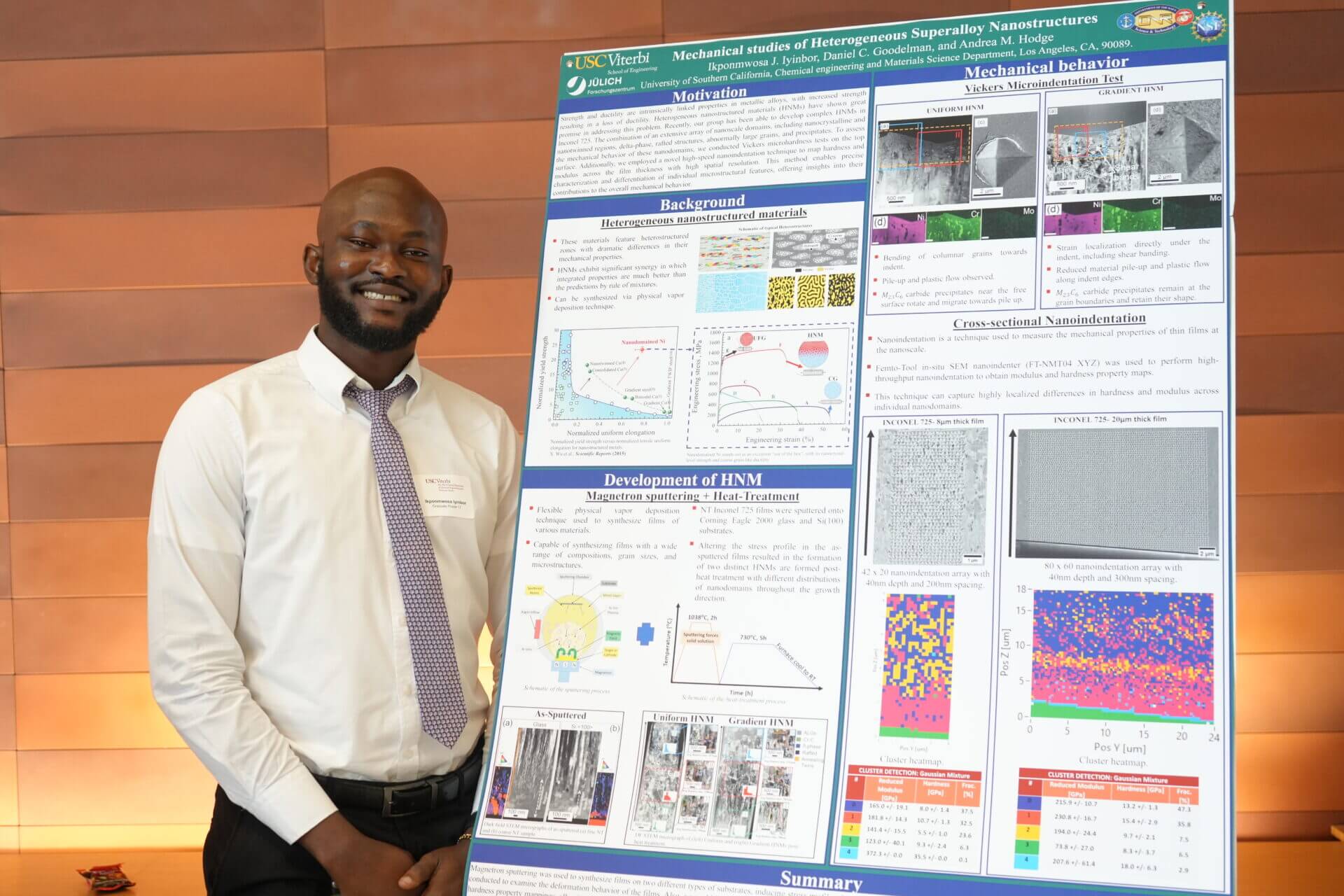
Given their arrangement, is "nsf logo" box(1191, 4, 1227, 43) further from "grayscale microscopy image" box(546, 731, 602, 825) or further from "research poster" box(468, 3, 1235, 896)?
"grayscale microscopy image" box(546, 731, 602, 825)

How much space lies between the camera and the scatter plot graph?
180cm

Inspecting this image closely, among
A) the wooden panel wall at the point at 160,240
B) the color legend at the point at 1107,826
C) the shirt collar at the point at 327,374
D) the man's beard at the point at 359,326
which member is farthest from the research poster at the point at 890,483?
the wooden panel wall at the point at 160,240

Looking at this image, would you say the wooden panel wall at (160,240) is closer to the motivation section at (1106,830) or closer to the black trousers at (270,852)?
the black trousers at (270,852)

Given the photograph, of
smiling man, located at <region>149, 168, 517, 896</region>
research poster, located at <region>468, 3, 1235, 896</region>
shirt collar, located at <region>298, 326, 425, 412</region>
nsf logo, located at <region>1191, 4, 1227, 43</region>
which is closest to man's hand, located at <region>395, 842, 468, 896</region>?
smiling man, located at <region>149, 168, 517, 896</region>

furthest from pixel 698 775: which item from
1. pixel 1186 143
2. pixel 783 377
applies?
pixel 1186 143

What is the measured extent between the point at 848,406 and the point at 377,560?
2.74 feet

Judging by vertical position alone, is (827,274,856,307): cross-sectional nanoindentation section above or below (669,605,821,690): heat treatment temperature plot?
above

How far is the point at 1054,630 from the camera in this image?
162cm

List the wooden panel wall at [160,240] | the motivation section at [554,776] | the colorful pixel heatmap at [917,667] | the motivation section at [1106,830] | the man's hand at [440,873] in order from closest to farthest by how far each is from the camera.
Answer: the motivation section at [1106,830], the colorful pixel heatmap at [917,667], the motivation section at [554,776], the man's hand at [440,873], the wooden panel wall at [160,240]

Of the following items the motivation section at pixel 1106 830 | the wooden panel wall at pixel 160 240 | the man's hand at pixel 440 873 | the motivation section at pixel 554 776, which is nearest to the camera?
the motivation section at pixel 1106 830

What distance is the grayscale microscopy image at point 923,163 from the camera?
5.92ft

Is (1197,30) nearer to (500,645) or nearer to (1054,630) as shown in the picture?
(1054,630)

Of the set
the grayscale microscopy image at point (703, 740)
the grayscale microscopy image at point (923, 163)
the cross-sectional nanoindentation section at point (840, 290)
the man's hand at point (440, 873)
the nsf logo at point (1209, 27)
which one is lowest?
the man's hand at point (440, 873)

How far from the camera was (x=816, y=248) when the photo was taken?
1854 millimetres
